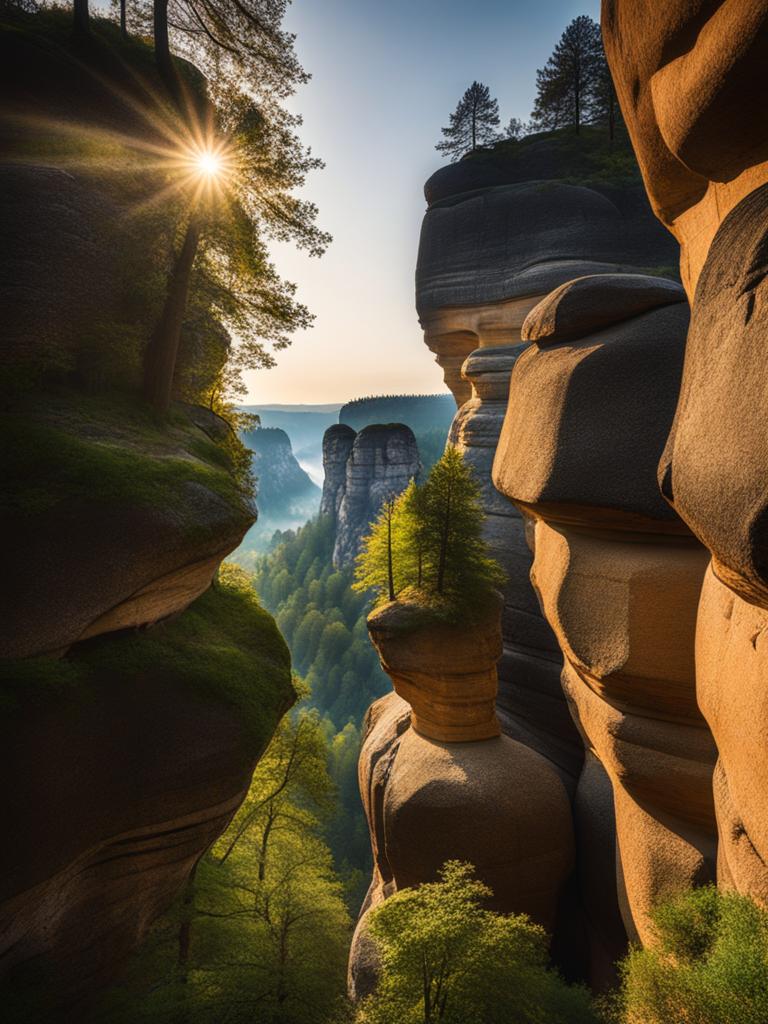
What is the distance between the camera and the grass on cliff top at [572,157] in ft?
64.6

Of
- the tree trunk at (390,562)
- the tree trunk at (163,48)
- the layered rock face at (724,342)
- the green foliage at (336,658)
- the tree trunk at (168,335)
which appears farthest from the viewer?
the green foliage at (336,658)

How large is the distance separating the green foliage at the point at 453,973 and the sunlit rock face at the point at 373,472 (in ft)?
149

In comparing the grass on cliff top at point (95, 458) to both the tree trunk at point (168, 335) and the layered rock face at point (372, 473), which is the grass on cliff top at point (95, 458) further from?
the layered rock face at point (372, 473)

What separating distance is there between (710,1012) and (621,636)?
425 centimetres

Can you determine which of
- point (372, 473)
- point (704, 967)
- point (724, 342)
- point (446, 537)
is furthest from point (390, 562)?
point (372, 473)

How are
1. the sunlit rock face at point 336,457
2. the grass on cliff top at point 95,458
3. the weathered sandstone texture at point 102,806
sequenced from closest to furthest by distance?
the weathered sandstone texture at point 102,806 < the grass on cliff top at point 95,458 < the sunlit rock face at point 336,457

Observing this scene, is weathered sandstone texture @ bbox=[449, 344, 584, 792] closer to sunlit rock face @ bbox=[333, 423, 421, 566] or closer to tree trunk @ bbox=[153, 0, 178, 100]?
tree trunk @ bbox=[153, 0, 178, 100]

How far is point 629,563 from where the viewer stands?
7.52m

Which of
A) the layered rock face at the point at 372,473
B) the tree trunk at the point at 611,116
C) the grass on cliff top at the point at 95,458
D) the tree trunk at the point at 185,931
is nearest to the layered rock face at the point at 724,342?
the grass on cliff top at the point at 95,458

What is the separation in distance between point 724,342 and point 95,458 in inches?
304

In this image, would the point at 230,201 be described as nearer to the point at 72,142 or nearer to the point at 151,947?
the point at 72,142

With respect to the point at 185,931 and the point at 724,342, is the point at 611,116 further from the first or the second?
the point at 185,931

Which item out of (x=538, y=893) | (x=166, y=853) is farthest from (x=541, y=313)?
(x=538, y=893)

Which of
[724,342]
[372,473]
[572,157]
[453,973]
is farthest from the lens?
[372,473]
